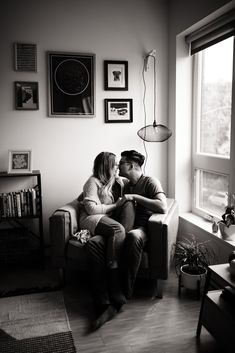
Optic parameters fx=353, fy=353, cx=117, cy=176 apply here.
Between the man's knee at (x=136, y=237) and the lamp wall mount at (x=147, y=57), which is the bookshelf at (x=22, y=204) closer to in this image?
the man's knee at (x=136, y=237)

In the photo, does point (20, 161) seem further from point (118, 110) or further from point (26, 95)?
point (118, 110)

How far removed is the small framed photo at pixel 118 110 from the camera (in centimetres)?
362

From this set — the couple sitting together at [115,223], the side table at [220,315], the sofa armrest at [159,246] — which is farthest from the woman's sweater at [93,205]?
the side table at [220,315]

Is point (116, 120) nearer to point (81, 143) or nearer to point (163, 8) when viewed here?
point (81, 143)

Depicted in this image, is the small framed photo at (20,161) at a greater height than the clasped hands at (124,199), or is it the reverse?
the small framed photo at (20,161)

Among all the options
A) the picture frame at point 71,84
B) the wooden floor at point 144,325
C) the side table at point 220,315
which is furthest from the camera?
the picture frame at point 71,84

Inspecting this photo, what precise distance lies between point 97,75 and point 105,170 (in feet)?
3.68

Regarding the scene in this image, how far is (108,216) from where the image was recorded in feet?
9.78

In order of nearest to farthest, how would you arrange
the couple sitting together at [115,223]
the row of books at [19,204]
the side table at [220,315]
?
the side table at [220,315] → the couple sitting together at [115,223] → the row of books at [19,204]

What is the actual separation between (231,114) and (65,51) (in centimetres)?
171

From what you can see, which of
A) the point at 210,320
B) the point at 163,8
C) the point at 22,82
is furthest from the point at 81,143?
the point at 210,320

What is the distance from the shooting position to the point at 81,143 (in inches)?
142

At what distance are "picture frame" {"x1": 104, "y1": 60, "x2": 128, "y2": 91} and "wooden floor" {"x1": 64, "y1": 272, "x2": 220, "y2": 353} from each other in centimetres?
196

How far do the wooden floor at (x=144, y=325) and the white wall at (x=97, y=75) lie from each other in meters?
1.27
